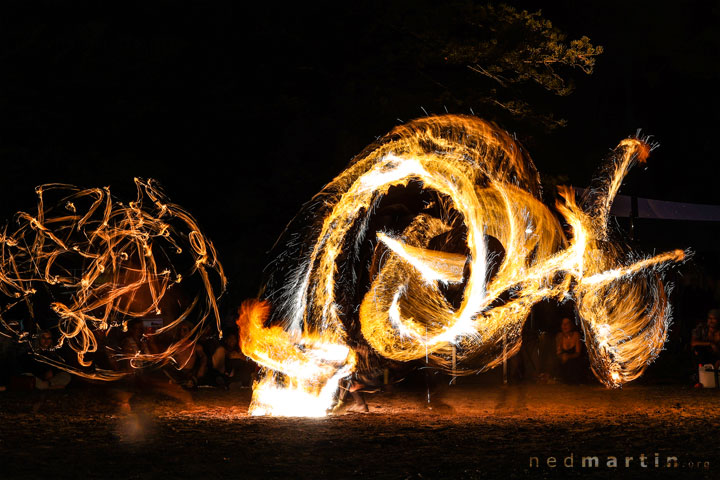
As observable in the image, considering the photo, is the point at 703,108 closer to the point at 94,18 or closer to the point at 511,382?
the point at 511,382

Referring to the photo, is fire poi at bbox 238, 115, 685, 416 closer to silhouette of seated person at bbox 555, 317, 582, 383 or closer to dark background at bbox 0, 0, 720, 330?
silhouette of seated person at bbox 555, 317, 582, 383

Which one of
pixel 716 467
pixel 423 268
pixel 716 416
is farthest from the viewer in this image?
pixel 423 268

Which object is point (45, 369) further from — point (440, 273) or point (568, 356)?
point (568, 356)

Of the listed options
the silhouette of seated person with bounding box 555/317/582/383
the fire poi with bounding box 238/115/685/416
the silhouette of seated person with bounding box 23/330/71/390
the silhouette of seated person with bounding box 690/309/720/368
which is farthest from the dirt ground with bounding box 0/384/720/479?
the silhouette of seated person with bounding box 690/309/720/368

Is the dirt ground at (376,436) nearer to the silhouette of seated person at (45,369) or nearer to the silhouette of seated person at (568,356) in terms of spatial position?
the silhouette of seated person at (45,369)

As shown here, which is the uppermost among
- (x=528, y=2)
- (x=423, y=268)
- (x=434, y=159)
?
(x=528, y=2)

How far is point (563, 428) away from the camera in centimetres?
845

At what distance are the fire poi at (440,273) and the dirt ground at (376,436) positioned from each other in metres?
0.75

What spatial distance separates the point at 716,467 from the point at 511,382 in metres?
6.85

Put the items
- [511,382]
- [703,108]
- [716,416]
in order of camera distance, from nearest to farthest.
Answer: [716,416], [511,382], [703,108]

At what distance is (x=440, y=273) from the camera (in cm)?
1088

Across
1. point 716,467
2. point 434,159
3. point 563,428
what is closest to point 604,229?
point 434,159

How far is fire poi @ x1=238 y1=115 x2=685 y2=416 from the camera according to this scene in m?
10.1

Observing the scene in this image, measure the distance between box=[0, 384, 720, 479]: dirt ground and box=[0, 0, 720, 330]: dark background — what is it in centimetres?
431
